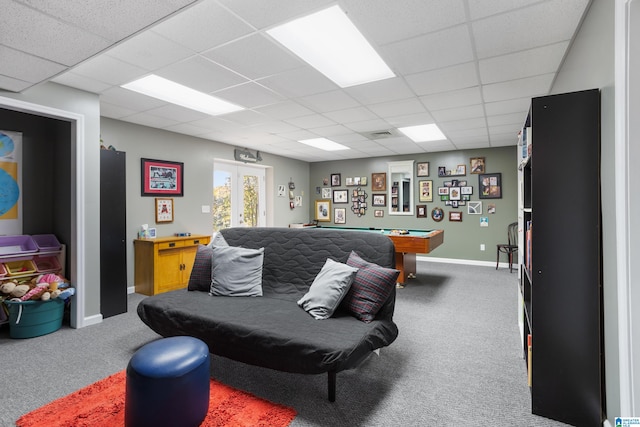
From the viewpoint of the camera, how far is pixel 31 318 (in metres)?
2.95

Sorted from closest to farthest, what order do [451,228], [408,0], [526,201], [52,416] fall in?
[52,416], [408,0], [526,201], [451,228]

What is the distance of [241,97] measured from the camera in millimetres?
3576

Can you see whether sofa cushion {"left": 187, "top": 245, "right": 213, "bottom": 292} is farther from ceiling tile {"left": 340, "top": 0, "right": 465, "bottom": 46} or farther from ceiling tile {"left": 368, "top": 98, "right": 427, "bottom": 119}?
ceiling tile {"left": 368, "top": 98, "right": 427, "bottom": 119}

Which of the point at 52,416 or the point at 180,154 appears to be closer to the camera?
the point at 52,416

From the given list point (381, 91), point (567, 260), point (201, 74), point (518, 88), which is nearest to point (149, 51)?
point (201, 74)

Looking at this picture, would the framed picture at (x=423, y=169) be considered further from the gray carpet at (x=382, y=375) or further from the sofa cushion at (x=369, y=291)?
the sofa cushion at (x=369, y=291)

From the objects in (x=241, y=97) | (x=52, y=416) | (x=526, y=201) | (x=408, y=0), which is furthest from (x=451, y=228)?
(x=52, y=416)

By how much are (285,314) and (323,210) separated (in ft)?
20.6

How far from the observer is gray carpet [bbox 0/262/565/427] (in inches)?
73.2

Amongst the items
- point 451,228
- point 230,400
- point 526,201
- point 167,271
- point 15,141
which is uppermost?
point 15,141

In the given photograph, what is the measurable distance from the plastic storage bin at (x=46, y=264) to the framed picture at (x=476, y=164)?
703cm

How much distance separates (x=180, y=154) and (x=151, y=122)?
2.62 ft

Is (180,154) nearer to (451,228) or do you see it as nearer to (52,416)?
(52,416)

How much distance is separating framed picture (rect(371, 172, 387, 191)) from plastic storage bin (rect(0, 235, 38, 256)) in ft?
20.6
